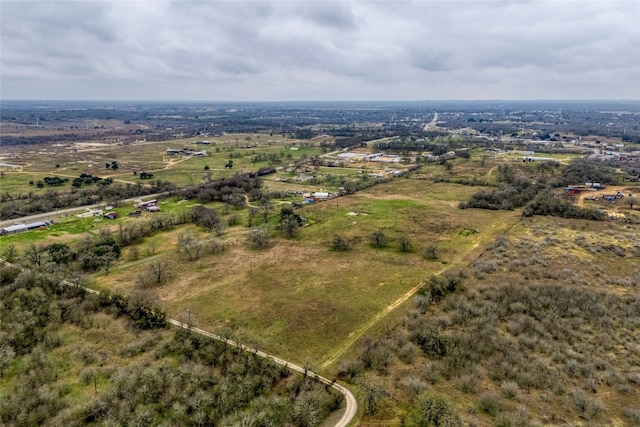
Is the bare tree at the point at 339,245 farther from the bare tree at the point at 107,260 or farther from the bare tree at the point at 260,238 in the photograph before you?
the bare tree at the point at 107,260

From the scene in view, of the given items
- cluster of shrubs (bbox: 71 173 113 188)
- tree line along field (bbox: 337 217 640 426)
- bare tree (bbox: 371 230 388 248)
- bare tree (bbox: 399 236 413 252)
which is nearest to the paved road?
cluster of shrubs (bbox: 71 173 113 188)

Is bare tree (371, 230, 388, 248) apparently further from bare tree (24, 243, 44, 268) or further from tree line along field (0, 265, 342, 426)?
bare tree (24, 243, 44, 268)

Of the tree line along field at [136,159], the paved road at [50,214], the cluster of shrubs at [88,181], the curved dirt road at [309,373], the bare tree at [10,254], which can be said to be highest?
the tree line along field at [136,159]

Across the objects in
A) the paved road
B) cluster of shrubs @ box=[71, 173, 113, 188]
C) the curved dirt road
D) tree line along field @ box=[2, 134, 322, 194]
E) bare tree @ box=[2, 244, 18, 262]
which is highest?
tree line along field @ box=[2, 134, 322, 194]

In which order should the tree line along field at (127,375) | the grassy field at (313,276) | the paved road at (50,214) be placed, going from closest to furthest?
the tree line along field at (127,375), the grassy field at (313,276), the paved road at (50,214)

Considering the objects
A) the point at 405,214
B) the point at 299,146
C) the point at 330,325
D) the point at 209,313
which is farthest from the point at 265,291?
the point at 299,146

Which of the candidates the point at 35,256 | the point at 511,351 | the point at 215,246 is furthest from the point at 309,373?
the point at 35,256

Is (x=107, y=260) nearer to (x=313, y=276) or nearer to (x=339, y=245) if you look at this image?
(x=313, y=276)

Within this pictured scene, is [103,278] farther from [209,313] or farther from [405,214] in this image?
[405,214]

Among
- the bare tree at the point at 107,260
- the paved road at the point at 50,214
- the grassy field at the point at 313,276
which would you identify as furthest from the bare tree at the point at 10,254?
the paved road at the point at 50,214
